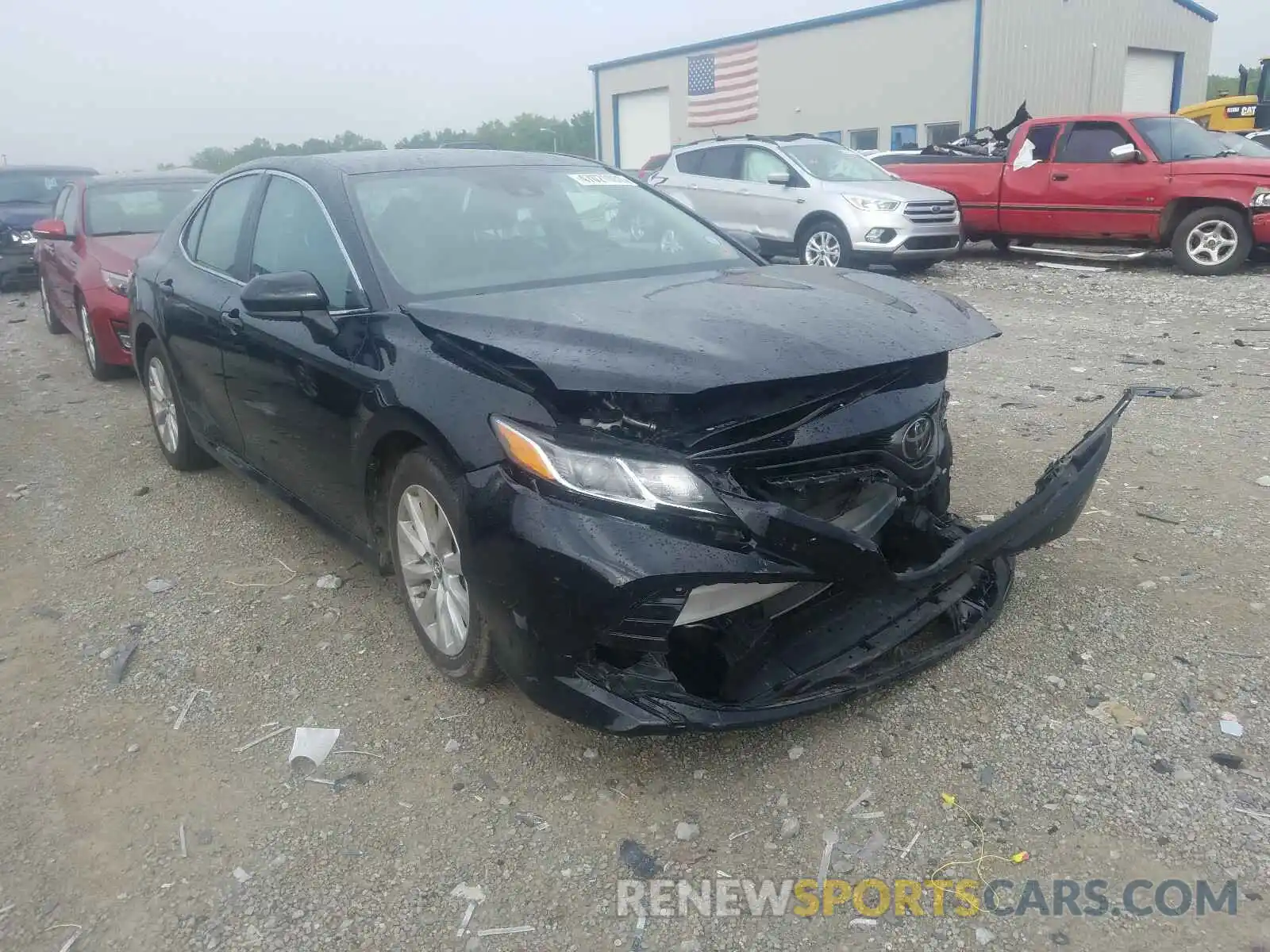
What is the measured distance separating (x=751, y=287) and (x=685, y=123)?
3214 cm

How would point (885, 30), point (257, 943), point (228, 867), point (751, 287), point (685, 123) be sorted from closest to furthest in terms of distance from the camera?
point (257, 943) < point (228, 867) < point (751, 287) < point (885, 30) < point (685, 123)

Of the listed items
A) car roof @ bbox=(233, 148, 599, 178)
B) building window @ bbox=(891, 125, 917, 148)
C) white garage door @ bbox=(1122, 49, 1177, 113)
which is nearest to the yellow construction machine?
white garage door @ bbox=(1122, 49, 1177, 113)

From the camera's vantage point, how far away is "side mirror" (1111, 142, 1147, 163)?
37.7ft

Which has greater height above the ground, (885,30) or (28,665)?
(885,30)

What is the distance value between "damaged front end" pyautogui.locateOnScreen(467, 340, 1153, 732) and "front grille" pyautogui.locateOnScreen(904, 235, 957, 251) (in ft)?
31.4

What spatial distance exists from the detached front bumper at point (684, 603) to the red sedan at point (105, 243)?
5.89m

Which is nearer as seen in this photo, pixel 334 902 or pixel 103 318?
pixel 334 902

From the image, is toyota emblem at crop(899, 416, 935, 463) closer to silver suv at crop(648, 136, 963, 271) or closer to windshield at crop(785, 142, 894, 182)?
silver suv at crop(648, 136, 963, 271)

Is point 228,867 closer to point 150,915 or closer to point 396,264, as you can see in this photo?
point 150,915

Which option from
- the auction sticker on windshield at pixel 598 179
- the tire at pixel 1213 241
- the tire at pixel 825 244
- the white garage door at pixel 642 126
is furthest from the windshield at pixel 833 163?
the white garage door at pixel 642 126

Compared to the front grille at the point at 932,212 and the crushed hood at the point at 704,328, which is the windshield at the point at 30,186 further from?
the crushed hood at the point at 704,328

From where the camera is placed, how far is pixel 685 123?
3350 centimetres

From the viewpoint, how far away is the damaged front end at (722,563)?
251 cm

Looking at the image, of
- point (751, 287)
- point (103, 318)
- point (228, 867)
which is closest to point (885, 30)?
point (103, 318)
